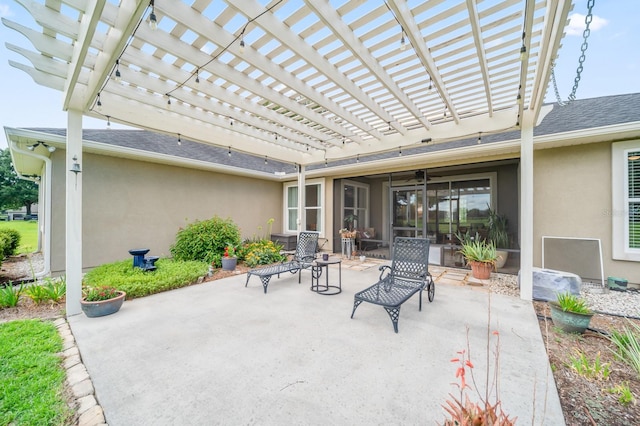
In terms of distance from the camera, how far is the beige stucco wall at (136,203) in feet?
20.3

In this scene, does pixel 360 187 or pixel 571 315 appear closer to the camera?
pixel 571 315

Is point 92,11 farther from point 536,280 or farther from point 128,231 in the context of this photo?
point 536,280

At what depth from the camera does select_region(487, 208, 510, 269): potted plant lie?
668 centimetres

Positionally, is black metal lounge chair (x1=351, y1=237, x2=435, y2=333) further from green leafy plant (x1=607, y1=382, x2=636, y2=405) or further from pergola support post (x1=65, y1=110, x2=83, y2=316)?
pergola support post (x1=65, y1=110, x2=83, y2=316)

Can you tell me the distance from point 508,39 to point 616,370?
3.59 meters

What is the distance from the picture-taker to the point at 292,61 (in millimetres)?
3340

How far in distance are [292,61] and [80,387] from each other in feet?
13.3

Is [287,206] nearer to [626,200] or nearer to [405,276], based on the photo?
[405,276]


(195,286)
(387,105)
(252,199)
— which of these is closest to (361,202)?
(252,199)

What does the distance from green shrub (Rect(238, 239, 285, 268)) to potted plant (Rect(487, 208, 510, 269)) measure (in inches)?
234

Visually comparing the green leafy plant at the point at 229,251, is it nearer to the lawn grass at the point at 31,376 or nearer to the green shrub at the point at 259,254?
the green shrub at the point at 259,254

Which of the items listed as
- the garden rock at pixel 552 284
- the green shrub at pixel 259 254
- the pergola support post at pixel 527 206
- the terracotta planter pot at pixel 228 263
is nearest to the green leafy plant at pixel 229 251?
the terracotta planter pot at pixel 228 263

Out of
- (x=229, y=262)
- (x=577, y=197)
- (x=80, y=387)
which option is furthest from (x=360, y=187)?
(x=80, y=387)

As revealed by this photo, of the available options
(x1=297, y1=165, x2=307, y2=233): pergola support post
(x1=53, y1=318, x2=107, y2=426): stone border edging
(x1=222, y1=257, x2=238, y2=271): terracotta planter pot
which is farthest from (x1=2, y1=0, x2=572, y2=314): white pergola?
(x1=222, y1=257, x2=238, y2=271): terracotta planter pot
